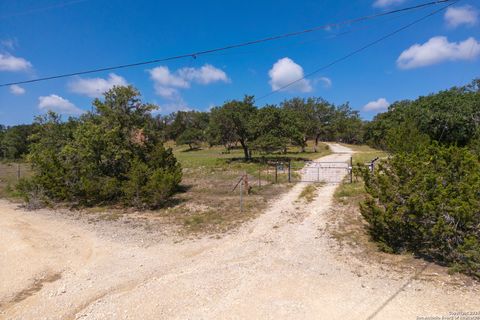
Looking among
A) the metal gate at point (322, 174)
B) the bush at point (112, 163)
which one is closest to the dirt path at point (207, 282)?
the bush at point (112, 163)

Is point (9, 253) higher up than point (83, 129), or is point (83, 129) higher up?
point (83, 129)

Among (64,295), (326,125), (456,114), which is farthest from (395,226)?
(326,125)

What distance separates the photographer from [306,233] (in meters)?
9.73

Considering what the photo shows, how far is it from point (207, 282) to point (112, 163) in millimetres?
11061

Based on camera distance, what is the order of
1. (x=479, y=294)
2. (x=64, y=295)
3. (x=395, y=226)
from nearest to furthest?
(x=479, y=294) < (x=64, y=295) < (x=395, y=226)

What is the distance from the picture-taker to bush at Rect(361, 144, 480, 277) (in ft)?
21.6

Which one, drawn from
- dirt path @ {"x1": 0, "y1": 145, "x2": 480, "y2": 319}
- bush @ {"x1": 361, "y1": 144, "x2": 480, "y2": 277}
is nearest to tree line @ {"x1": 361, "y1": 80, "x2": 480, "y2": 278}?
bush @ {"x1": 361, "y1": 144, "x2": 480, "y2": 277}

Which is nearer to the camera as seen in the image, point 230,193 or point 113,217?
point 113,217

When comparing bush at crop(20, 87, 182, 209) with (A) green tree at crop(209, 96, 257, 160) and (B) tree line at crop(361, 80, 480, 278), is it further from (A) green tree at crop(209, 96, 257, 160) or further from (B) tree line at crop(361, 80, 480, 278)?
(A) green tree at crop(209, 96, 257, 160)

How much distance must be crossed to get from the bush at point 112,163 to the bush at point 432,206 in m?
9.02

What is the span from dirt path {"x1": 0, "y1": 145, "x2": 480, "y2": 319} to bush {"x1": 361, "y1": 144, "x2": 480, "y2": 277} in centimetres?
137

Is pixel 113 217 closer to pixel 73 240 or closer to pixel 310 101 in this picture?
pixel 73 240

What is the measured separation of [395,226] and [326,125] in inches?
1557

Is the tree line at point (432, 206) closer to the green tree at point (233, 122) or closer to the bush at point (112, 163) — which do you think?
the bush at point (112, 163)
